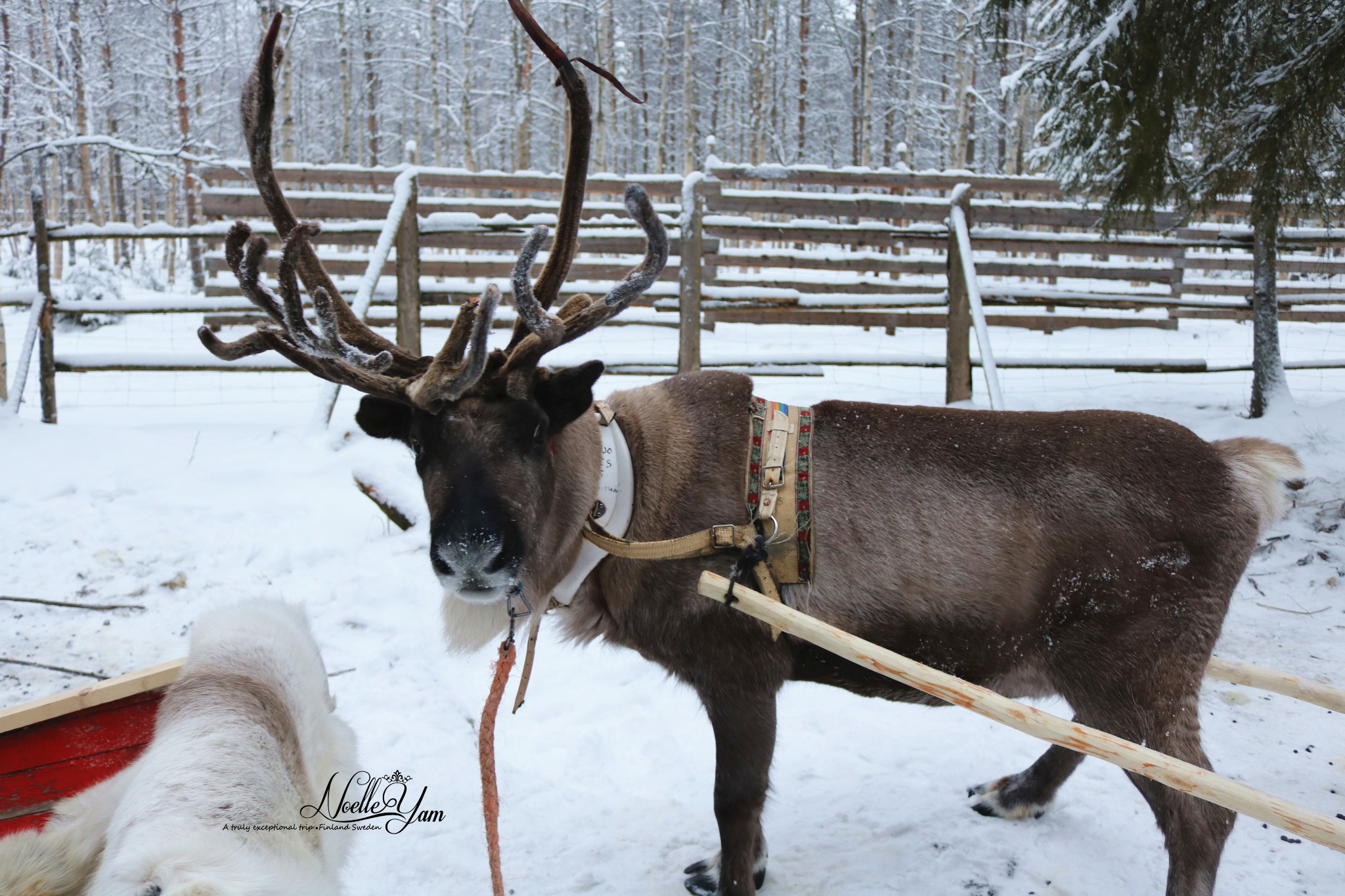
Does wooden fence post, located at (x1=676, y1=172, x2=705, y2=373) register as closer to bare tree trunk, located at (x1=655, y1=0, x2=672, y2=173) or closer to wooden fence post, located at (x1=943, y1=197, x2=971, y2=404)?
wooden fence post, located at (x1=943, y1=197, x2=971, y2=404)

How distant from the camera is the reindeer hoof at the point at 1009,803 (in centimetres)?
300

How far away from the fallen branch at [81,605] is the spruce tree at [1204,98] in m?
6.35

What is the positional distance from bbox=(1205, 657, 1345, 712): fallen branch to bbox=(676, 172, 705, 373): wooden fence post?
538 cm

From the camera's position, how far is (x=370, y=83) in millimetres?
26609

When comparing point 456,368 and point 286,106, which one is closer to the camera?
point 456,368

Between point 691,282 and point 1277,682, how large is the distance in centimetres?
579

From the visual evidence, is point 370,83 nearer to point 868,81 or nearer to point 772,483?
point 868,81

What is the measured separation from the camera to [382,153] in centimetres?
3434

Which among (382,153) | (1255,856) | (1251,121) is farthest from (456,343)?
(382,153)

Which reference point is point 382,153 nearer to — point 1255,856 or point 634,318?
point 634,318

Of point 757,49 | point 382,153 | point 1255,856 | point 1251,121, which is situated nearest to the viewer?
point 1255,856

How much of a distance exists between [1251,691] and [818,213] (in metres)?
6.21

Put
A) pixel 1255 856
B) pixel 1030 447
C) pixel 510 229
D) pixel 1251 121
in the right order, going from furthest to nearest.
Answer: pixel 510 229
pixel 1251 121
pixel 1255 856
pixel 1030 447

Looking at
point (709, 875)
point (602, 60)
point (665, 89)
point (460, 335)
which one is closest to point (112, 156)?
point (602, 60)
